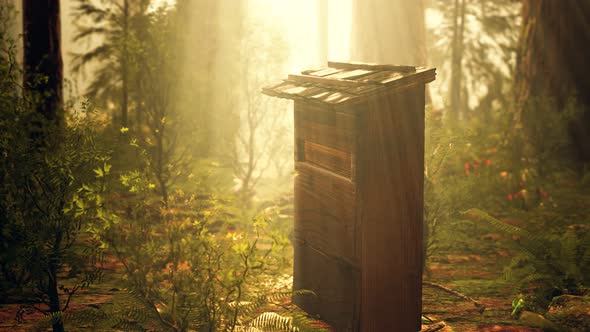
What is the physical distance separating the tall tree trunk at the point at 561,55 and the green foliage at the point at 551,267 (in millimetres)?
5767

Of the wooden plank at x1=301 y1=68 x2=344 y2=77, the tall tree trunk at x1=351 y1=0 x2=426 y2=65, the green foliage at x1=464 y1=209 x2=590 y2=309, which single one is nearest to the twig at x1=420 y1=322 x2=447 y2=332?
the green foliage at x1=464 y1=209 x2=590 y2=309

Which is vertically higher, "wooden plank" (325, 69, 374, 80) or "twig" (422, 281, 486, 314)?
"wooden plank" (325, 69, 374, 80)

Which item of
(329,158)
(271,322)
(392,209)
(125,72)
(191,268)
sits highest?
(125,72)

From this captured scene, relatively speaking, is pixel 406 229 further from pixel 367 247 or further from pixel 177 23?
pixel 177 23

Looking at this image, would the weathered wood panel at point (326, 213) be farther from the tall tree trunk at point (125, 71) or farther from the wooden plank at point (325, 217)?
the tall tree trunk at point (125, 71)

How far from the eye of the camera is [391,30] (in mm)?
12438

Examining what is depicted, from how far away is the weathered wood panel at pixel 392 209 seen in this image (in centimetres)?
445

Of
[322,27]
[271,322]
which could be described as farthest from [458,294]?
[322,27]

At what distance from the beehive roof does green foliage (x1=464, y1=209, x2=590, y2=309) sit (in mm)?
1975

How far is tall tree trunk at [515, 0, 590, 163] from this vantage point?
36.6ft

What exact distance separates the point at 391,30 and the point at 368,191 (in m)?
8.68

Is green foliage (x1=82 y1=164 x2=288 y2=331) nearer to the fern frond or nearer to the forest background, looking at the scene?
the forest background

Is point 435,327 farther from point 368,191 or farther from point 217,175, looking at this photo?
point 217,175

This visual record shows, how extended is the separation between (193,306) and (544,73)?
30.6 feet
